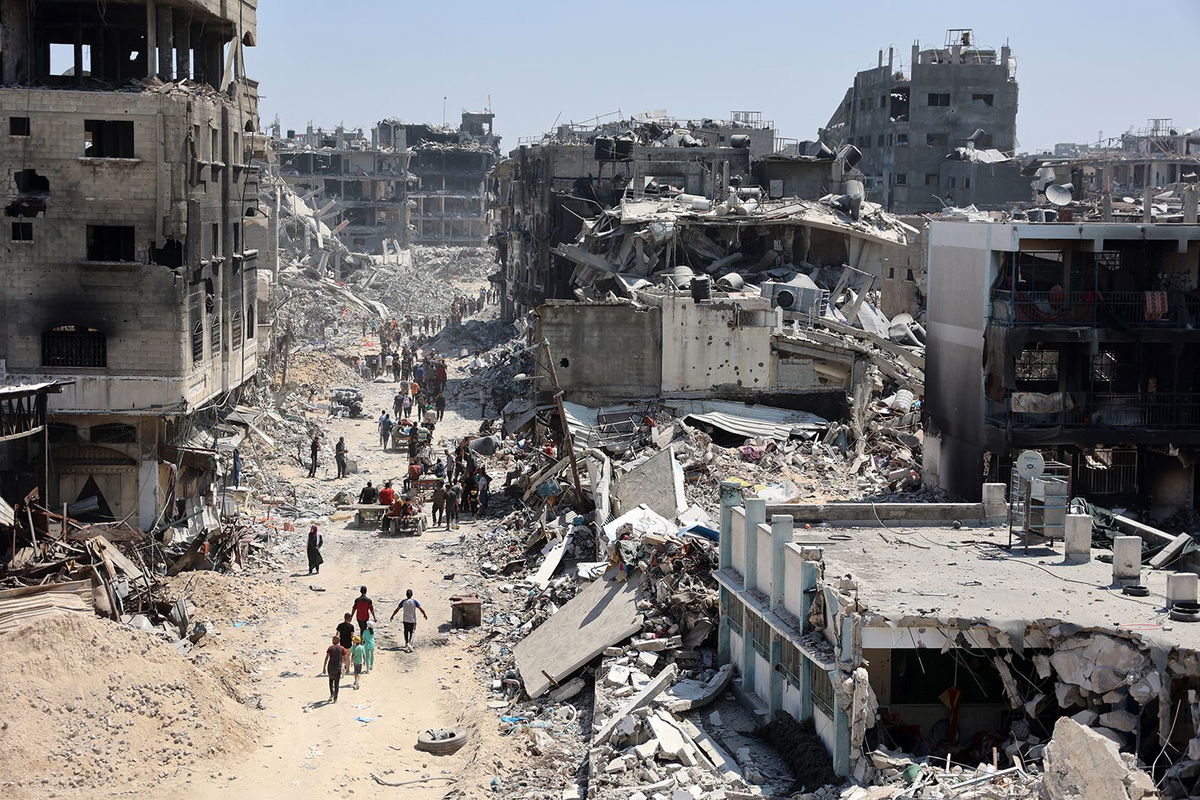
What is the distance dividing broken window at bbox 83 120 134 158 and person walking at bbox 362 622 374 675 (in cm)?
1096

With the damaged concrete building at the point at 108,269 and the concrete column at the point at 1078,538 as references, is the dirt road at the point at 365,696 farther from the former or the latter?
the concrete column at the point at 1078,538

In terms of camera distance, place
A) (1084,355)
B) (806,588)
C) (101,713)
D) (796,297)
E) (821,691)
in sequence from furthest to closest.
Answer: (796,297) → (1084,355) → (101,713) → (806,588) → (821,691)

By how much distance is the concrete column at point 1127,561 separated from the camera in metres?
17.6

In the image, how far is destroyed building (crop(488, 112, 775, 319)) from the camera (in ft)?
183

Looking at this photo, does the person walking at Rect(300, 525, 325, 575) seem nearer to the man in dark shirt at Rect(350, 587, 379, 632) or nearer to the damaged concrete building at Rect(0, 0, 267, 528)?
the damaged concrete building at Rect(0, 0, 267, 528)

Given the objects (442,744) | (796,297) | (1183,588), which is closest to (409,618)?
(442,744)

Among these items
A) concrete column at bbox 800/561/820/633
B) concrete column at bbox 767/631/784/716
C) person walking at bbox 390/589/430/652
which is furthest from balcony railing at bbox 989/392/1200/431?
concrete column at bbox 800/561/820/633

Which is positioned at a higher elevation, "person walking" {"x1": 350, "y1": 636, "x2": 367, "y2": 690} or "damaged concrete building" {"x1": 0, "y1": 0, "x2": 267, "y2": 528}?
"damaged concrete building" {"x1": 0, "y1": 0, "x2": 267, "y2": 528}

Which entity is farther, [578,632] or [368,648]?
[368,648]

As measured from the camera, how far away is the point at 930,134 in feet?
260

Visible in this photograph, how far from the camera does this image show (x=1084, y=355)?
94.2ft

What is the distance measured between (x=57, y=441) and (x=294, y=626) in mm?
6445

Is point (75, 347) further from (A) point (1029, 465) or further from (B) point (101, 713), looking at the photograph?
(A) point (1029, 465)

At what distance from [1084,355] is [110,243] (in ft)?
60.5
